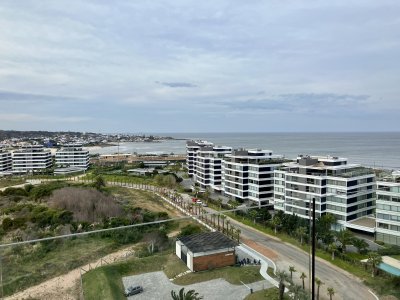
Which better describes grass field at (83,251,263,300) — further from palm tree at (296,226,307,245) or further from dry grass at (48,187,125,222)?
dry grass at (48,187,125,222)

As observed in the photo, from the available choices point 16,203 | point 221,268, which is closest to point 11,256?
point 221,268

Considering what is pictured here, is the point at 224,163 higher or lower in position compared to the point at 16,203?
higher

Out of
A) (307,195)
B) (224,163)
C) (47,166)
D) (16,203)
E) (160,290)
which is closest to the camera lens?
(160,290)

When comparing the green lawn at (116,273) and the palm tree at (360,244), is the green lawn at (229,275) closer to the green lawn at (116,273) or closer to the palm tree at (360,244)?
the green lawn at (116,273)

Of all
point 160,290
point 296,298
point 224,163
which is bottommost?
point 160,290

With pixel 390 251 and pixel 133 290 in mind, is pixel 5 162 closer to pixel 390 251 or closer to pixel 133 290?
pixel 133 290

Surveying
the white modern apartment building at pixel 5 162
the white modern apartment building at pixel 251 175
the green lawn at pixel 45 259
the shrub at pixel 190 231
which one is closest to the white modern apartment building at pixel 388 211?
the white modern apartment building at pixel 251 175

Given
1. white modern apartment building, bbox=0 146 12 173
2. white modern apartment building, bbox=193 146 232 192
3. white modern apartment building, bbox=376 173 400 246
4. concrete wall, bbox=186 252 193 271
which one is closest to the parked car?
concrete wall, bbox=186 252 193 271

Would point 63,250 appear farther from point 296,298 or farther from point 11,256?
point 296,298
